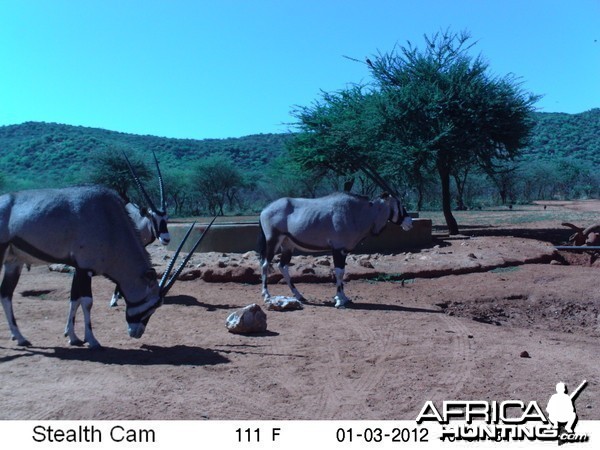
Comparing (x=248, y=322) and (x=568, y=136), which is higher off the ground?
(x=568, y=136)

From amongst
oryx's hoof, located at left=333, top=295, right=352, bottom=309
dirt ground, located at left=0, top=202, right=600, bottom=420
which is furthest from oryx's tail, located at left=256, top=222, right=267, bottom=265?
oryx's hoof, located at left=333, top=295, right=352, bottom=309

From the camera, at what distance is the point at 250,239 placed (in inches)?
668

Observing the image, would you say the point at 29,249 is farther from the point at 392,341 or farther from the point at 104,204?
the point at 392,341

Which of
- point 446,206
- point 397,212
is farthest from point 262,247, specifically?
point 446,206

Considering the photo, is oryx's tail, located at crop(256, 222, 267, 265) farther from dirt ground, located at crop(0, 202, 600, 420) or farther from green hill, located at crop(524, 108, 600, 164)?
green hill, located at crop(524, 108, 600, 164)

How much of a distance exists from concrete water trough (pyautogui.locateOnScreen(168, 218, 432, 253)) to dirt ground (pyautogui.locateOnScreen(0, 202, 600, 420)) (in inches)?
109

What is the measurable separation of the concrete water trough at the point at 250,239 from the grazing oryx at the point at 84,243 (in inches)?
332

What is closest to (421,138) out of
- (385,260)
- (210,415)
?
(385,260)

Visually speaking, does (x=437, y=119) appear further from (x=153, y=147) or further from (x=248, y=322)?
(x=153, y=147)

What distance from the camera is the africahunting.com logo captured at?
4.85m

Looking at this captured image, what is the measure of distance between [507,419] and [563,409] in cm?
57

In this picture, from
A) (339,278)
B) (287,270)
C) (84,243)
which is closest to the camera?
(84,243)

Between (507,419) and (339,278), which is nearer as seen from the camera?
(507,419)

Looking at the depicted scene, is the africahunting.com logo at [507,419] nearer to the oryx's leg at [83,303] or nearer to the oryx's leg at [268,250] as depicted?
the oryx's leg at [83,303]
